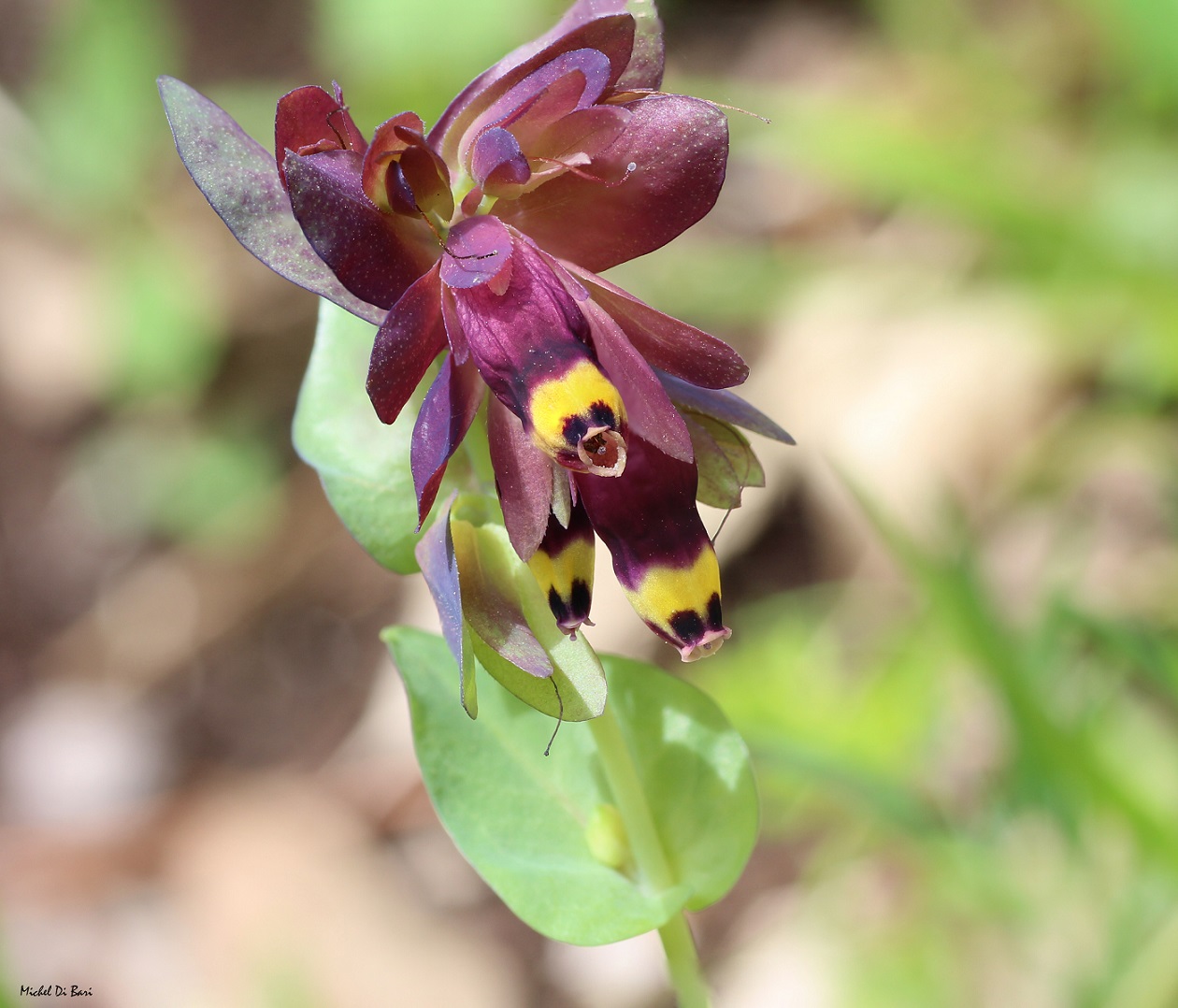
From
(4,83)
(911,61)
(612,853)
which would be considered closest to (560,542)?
(612,853)

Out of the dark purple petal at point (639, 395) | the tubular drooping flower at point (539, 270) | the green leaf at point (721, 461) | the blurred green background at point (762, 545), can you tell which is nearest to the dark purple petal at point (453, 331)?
the tubular drooping flower at point (539, 270)

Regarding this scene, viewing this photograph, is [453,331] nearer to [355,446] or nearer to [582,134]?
[582,134]

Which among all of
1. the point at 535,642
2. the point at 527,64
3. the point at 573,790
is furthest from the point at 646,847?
the point at 527,64

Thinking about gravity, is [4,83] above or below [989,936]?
above

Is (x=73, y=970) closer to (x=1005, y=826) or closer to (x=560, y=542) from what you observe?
(x=1005, y=826)
